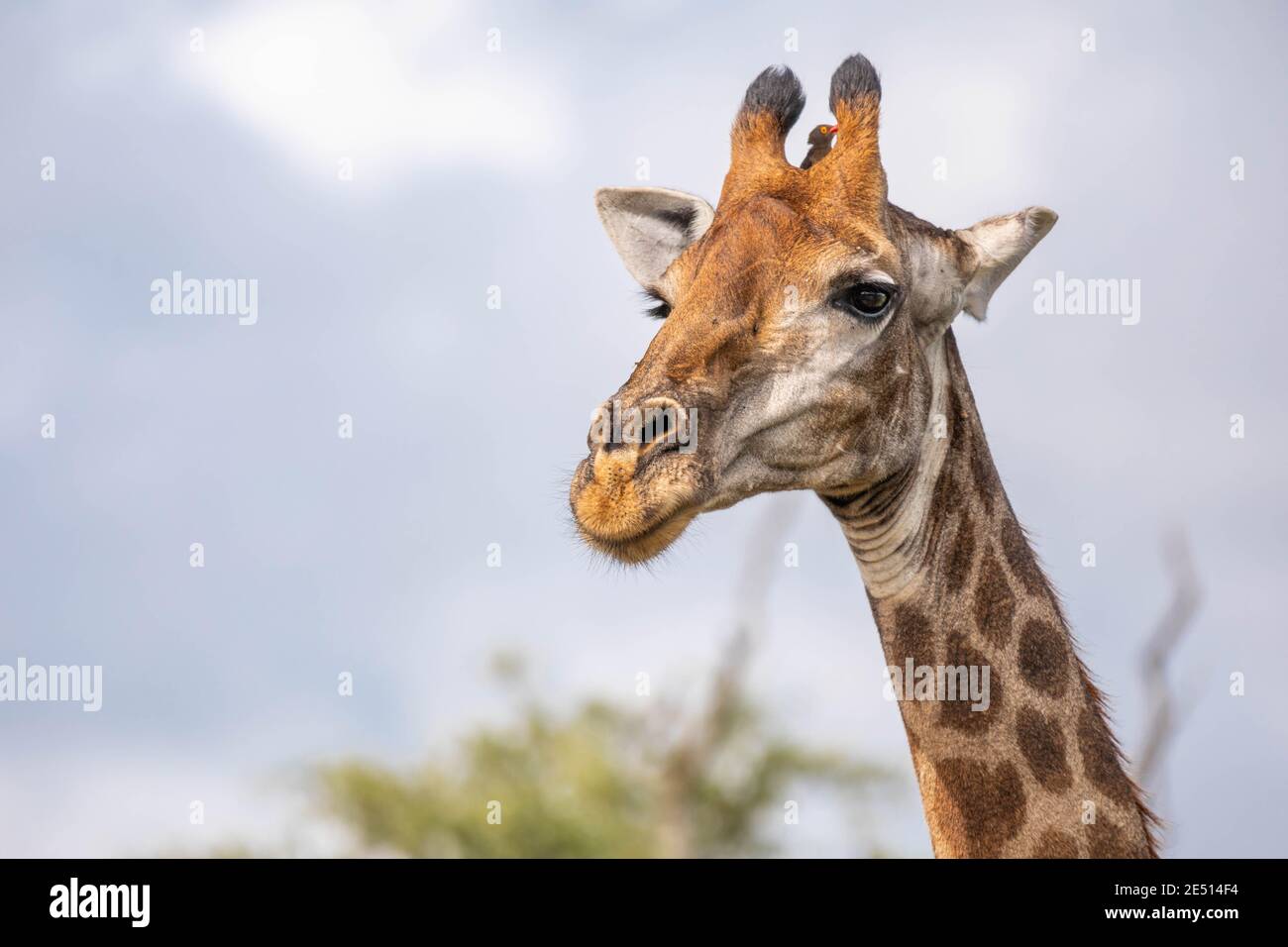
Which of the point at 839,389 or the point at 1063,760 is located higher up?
the point at 839,389

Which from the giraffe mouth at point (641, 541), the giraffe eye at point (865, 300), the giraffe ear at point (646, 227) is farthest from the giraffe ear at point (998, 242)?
the giraffe mouth at point (641, 541)

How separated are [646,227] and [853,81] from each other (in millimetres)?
1819

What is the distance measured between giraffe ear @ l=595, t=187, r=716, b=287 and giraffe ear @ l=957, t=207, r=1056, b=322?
6.22 ft

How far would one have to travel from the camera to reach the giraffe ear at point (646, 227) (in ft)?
33.3

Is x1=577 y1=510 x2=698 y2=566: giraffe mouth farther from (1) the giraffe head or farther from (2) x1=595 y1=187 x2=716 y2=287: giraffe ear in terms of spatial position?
(2) x1=595 y1=187 x2=716 y2=287: giraffe ear

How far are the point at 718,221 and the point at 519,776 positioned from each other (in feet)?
101

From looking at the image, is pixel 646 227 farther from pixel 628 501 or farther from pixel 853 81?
pixel 628 501

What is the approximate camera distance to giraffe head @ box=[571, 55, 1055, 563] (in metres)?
7.37

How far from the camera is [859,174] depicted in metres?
8.80

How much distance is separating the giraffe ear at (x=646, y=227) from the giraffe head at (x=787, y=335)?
0.85 metres

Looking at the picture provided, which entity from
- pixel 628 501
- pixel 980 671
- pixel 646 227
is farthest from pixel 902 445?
pixel 646 227

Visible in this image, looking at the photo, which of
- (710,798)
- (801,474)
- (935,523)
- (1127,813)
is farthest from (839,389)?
(710,798)
